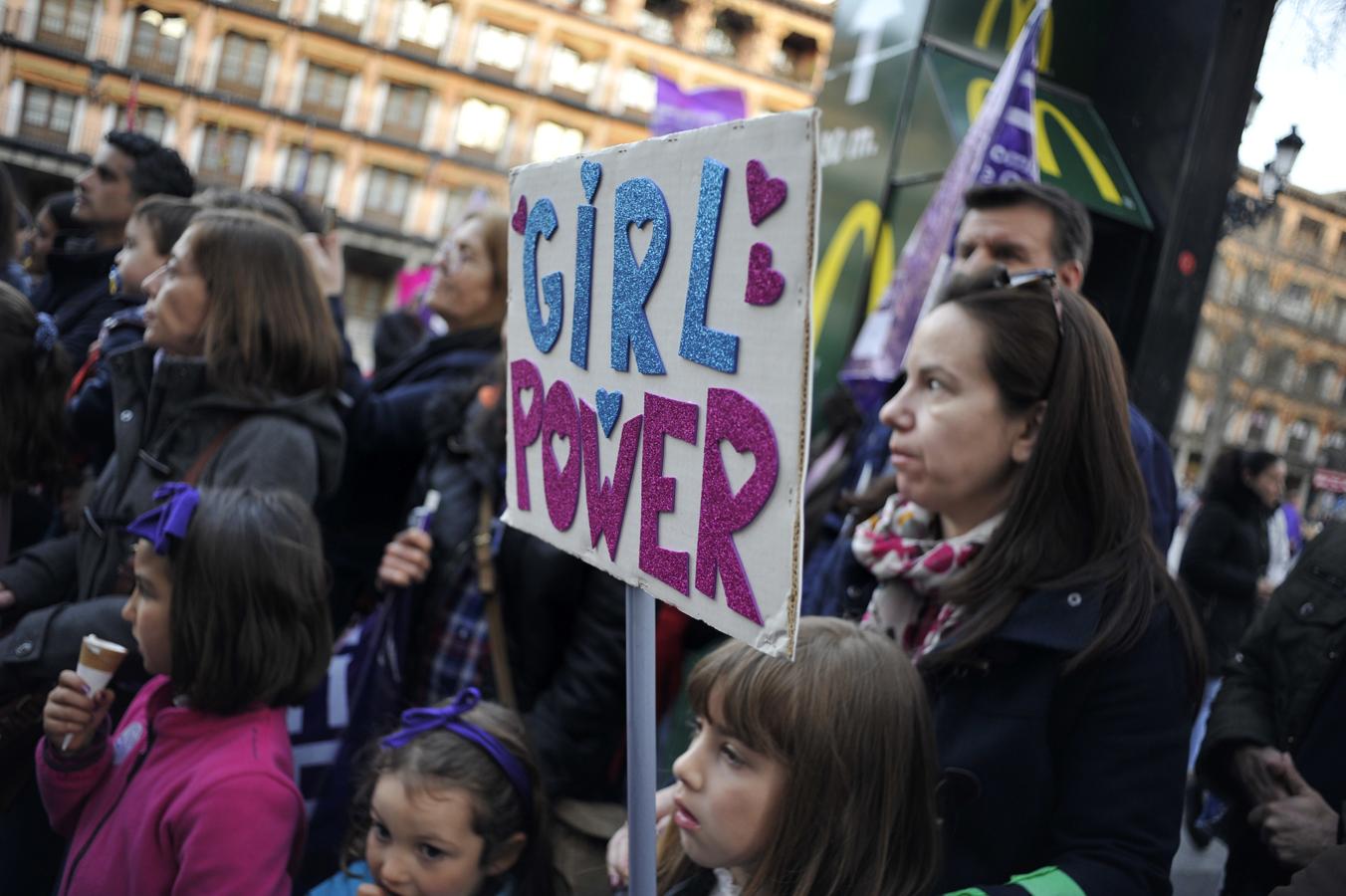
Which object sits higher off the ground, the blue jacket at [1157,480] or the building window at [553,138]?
the building window at [553,138]

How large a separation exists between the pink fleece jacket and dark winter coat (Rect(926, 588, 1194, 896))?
1.07m

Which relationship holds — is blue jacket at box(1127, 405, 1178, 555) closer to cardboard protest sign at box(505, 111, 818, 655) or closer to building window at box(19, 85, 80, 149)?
cardboard protest sign at box(505, 111, 818, 655)

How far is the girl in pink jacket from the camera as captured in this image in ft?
5.83

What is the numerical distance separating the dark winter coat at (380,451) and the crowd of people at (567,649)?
0.7 inches

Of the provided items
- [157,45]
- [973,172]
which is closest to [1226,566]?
[973,172]

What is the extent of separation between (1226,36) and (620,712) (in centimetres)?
321

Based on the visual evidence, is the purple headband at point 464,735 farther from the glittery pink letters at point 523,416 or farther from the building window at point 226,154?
the building window at point 226,154

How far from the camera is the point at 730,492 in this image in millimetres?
1116

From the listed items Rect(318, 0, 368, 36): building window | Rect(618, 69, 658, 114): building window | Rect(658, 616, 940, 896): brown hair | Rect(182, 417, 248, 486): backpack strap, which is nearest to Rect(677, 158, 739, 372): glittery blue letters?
Rect(658, 616, 940, 896): brown hair

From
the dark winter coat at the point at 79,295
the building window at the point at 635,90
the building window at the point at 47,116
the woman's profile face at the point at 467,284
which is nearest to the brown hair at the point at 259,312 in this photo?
the woman's profile face at the point at 467,284

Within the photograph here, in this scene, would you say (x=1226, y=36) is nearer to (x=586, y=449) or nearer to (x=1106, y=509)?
(x=1106, y=509)

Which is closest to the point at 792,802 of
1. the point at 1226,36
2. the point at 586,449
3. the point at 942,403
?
the point at 586,449

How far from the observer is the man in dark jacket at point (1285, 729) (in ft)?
6.06

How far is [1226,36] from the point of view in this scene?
12.4 ft
